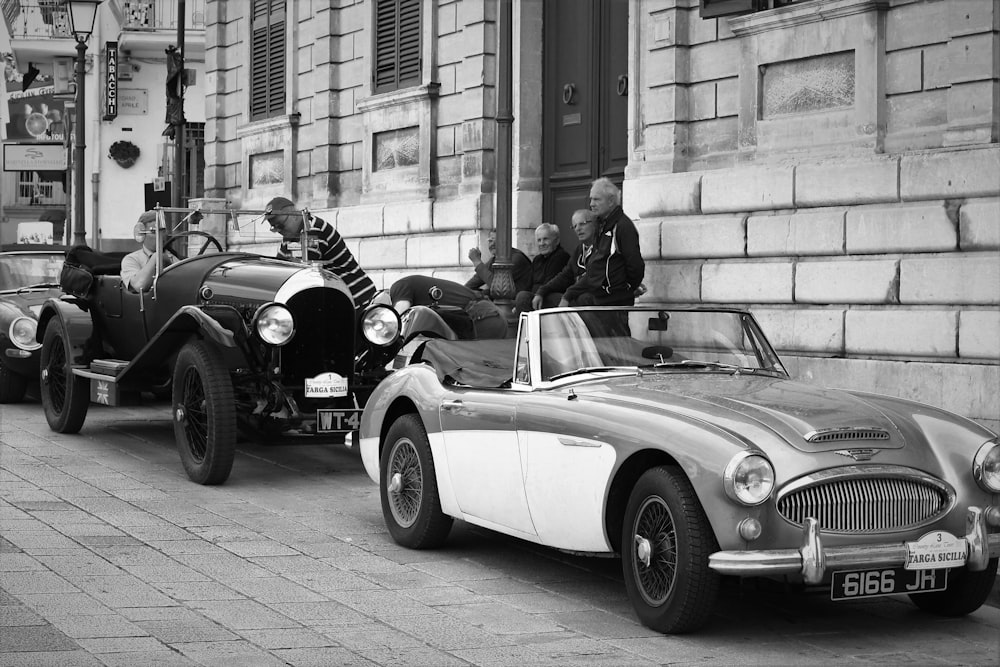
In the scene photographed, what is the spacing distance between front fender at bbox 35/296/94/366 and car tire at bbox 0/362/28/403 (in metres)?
2.36

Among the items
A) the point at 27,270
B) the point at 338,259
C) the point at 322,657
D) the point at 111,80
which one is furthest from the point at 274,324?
the point at 111,80

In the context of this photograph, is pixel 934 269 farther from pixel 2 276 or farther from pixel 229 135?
pixel 229 135

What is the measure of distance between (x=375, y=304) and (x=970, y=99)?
4.58 meters

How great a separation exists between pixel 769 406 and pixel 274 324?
4.73m

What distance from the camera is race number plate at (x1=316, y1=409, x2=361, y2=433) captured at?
962cm

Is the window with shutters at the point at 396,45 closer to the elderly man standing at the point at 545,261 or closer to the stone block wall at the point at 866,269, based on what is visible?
the elderly man standing at the point at 545,261

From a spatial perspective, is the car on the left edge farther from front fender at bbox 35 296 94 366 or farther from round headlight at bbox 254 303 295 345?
round headlight at bbox 254 303 295 345

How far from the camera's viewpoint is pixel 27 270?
52.8 ft

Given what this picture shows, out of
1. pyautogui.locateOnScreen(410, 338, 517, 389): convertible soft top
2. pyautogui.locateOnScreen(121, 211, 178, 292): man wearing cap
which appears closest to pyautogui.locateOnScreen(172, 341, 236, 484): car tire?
pyautogui.locateOnScreen(121, 211, 178, 292): man wearing cap

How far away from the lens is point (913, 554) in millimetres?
5484

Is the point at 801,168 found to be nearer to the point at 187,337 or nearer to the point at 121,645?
the point at 187,337

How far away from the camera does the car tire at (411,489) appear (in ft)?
23.9

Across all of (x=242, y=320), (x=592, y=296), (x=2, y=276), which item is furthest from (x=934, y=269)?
(x=2, y=276)

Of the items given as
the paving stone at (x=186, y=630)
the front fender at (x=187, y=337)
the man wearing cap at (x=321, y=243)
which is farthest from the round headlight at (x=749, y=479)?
the man wearing cap at (x=321, y=243)
